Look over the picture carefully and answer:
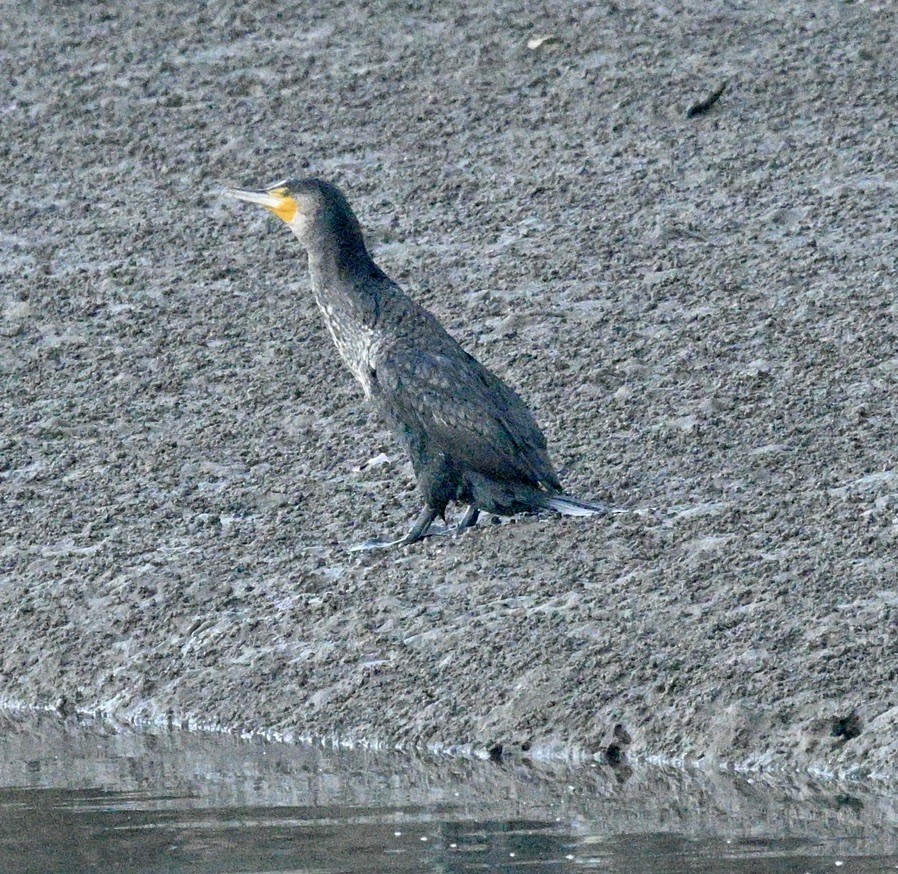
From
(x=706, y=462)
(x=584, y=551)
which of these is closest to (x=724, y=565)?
(x=584, y=551)

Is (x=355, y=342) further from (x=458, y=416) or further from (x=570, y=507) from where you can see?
(x=570, y=507)

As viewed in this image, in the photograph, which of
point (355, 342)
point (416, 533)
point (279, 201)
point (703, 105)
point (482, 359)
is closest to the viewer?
point (416, 533)

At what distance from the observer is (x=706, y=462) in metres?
9.37

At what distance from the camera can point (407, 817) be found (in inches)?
243

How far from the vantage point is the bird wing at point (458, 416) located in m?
8.70

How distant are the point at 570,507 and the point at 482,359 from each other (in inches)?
98.9

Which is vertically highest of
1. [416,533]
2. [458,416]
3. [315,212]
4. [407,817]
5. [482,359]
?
[315,212]

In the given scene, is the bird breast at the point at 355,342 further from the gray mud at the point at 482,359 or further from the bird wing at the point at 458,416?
the gray mud at the point at 482,359

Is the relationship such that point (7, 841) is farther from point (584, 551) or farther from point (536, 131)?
point (536, 131)

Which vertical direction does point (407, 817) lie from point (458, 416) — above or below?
below

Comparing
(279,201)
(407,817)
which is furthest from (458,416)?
(407,817)

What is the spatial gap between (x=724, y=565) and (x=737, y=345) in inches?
112

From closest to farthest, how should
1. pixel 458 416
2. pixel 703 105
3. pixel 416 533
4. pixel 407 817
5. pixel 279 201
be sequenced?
pixel 407 817 → pixel 458 416 → pixel 416 533 → pixel 279 201 → pixel 703 105

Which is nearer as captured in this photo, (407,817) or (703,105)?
(407,817)
